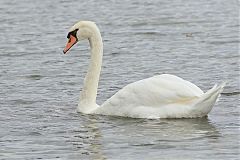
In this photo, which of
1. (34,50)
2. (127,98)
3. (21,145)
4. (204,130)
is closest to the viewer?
(21,145)

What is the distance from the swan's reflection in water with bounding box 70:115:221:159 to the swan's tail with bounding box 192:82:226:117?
11 cm

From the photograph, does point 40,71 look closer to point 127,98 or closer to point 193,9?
point 127,98

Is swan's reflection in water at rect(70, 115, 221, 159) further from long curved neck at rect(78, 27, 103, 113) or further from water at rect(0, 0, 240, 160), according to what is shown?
long curved neck at rect(78, 27, 103, 113)

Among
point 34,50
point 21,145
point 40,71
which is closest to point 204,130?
point 21,145

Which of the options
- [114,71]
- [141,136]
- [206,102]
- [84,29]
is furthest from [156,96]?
[114,71]

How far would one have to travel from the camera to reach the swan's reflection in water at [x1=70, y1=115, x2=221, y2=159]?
994 cm

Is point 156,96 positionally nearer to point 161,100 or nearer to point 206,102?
point 161,100

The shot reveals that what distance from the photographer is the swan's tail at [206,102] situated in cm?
1117

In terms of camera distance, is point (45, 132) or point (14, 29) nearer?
point (45, 132)

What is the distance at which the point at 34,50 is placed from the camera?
17344mm

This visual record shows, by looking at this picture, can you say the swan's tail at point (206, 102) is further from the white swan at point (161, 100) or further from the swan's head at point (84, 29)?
the swan's head at point (84, 29)

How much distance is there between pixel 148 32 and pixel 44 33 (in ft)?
6.71

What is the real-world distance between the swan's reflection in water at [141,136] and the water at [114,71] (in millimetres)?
11

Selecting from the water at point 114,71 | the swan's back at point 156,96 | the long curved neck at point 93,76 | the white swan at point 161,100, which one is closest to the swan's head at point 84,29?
the long curved neck at point 93,76
